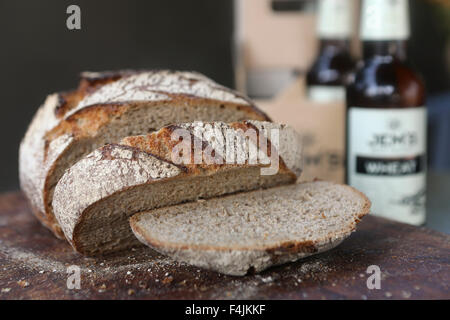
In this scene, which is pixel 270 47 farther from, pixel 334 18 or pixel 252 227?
pixel 252 227

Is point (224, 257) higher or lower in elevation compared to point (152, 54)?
lower

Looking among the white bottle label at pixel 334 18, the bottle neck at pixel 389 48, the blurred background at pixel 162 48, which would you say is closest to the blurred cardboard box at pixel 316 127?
the blurred background at pixel 162 48

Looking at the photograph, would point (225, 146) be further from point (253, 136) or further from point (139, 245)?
point (139, 245)

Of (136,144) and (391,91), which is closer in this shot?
(136,144)

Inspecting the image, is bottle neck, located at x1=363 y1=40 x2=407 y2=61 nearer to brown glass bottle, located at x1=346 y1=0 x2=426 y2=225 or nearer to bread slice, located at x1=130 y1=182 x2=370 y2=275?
brown glass bottle, located at x1=346 y1=0 x2=426 y2=225

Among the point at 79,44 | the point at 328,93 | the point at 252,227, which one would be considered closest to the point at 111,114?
the point at 252,227
